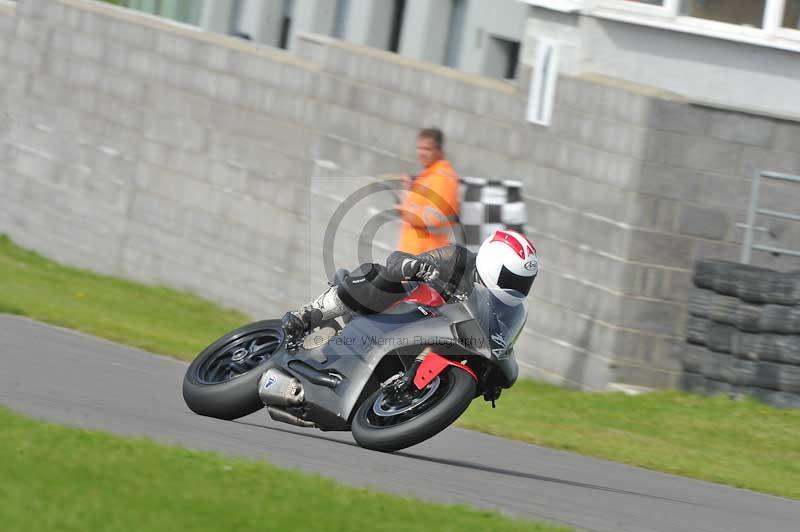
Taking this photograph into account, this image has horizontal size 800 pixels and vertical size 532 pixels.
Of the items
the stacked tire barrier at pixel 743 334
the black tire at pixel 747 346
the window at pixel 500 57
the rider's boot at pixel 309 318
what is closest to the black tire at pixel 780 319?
the stacked tire barrier at pixel 743 334

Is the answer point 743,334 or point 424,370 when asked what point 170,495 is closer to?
point 424,370

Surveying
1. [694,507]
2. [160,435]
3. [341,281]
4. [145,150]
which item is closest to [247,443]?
[160,435]

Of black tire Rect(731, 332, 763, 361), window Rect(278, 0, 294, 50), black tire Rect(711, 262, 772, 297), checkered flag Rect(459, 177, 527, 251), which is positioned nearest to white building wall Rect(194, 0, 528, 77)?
window Rect(278, 0, 294, 50)

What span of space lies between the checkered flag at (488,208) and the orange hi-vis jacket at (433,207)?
1.27 m

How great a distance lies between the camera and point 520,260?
812cm

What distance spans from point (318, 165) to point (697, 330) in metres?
6.17

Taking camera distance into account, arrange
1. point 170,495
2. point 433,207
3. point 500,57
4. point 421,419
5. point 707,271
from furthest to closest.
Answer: point 500,57, point 707,271, point 433,207, point 421,419, point 170,495

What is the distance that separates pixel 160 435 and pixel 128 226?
1388 centimetres

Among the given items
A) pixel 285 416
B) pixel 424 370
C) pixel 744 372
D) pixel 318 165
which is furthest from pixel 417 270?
pixel 318 165

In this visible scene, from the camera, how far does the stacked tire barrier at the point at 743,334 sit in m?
12.5

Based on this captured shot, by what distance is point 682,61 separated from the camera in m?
14.7

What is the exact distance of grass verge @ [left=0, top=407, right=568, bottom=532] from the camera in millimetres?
5703

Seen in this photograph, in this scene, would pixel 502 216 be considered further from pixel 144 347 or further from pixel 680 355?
pixel 144 347

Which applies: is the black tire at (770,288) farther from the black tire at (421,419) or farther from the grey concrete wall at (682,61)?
the black tire at (421,419)
